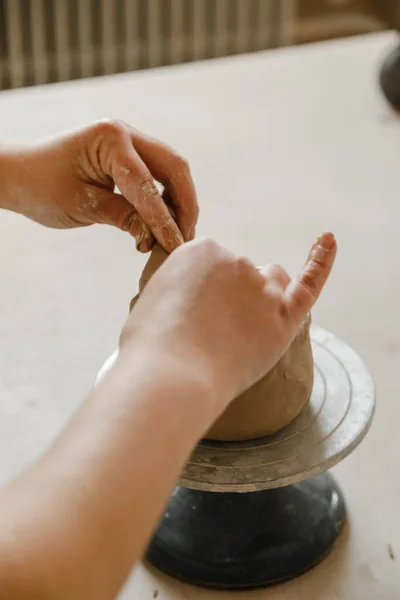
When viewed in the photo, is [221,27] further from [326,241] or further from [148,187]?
[326,241]

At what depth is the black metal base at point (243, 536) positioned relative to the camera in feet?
2.99

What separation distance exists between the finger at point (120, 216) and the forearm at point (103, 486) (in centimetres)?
32

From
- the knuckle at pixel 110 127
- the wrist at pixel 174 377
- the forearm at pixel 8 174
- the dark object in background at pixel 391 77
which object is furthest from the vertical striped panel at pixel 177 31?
the wrist at pixel 174 377

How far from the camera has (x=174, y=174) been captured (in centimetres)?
100

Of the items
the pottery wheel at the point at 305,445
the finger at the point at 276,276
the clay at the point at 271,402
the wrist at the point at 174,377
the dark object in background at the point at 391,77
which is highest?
the wrist at the point at 174,377

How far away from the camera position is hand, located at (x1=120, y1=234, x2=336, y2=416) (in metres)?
0.70

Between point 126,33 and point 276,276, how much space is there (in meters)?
2.18

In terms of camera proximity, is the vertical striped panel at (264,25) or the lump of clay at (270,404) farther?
the vertical striped panel at (264,25)

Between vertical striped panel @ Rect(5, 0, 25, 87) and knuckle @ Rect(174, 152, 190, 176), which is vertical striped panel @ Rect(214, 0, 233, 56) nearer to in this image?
vertical striped panel @ Rect(5, 0, 25, 87)

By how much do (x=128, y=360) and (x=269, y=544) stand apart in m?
0.37

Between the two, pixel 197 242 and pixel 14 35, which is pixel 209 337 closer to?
pixel 197 242

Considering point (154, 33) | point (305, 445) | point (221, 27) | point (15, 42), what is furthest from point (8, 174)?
point (221, 27)

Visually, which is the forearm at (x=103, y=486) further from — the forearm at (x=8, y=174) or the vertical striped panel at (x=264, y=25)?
the vertical striped panel at (x=264, y=25)

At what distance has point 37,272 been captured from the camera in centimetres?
147
